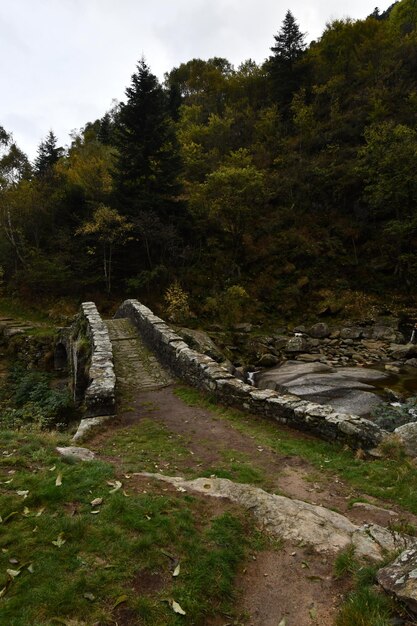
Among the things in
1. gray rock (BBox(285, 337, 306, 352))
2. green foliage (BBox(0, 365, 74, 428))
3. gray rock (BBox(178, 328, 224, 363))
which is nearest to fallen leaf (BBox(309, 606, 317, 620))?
green foliage (BBox(0, 365, 74, 428))

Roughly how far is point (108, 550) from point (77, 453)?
9.03 ft

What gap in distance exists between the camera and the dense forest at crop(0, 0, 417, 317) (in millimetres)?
21984

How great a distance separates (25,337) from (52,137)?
2360 cm

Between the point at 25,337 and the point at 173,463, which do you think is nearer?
the point at 173,463

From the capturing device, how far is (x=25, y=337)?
61.8ft

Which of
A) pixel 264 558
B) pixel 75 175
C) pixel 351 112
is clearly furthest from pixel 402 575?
pixel 351 112

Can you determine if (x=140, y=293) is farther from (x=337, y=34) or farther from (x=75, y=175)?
(x=337, y=34)

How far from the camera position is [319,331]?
19.8 meters

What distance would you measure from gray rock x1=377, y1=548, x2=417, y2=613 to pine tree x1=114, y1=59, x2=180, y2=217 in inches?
858

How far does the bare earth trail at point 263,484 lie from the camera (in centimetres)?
330

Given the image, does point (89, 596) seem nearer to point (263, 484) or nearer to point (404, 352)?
point (263, 484)

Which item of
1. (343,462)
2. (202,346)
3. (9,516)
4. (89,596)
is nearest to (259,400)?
(343,462)

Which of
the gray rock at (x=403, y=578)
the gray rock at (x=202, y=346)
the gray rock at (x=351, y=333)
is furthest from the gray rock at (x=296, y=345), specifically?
the gray rock at (x=403, y=578)

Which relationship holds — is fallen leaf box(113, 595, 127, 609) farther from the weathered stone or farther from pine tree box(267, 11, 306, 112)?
pine tree box(267, 11, 306, 112)
